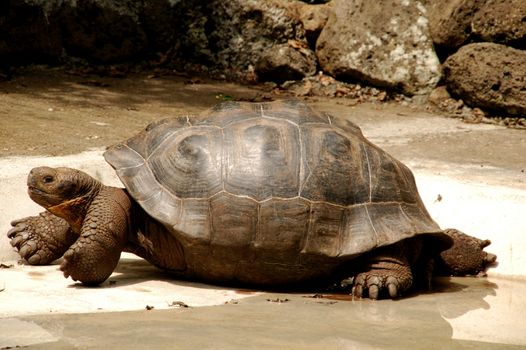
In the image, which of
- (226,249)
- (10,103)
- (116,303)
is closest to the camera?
(116,303)

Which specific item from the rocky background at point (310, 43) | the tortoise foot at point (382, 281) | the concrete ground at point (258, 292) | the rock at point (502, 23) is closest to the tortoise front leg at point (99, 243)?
the concrete ground at point (258, 292)

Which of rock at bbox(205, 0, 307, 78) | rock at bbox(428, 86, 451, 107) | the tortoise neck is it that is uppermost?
rock at bbox(205, 0, 307, 78)

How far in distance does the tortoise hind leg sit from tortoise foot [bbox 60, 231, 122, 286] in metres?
1.44

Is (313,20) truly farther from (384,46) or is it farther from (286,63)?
(384,46)

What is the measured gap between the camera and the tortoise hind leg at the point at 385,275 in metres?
5.25

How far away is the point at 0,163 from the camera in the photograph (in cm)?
661

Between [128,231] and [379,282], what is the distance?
149 cm

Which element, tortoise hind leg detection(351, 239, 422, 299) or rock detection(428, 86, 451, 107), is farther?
rock detection(428, 86, 451, 107)

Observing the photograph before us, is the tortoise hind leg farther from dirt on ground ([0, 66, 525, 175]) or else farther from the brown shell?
dirt on ground ([0, 66, 525, 175])

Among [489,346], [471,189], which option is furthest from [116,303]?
[471,189]

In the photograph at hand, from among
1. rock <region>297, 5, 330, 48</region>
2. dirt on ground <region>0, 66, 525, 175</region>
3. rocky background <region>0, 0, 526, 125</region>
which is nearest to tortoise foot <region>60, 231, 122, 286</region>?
dirt on ground <region>0, 66, 525, 175</region>

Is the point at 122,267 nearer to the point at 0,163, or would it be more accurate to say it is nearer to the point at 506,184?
the point at 0,163

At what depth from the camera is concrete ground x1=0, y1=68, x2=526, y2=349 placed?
167 inches

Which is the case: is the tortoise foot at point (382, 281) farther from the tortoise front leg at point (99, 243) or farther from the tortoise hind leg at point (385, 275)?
the tortoise front leg at point (99, 243)
